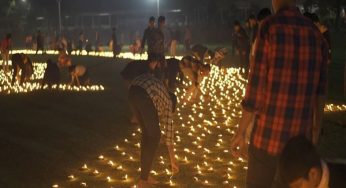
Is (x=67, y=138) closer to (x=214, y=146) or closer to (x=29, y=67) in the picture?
(x=214, y=146)

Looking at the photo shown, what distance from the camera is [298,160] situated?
10.5 ft

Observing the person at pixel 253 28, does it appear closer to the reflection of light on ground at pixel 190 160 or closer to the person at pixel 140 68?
the reflection of light on ground at pixel 190 160

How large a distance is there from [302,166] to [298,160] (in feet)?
0.13

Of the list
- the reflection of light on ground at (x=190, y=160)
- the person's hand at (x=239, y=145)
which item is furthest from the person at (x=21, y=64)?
the person's hand at (x=239, y=145)

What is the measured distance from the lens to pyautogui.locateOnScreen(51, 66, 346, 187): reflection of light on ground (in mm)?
7219

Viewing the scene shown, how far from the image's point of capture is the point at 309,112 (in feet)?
12.6

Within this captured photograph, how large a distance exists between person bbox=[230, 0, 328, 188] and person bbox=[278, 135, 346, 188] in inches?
16.5

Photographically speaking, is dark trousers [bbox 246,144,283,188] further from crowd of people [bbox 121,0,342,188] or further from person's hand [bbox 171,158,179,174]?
person's hand [bbox 171,158,179,174]

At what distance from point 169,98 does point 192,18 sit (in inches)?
2243

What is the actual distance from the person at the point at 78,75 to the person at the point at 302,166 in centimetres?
1475

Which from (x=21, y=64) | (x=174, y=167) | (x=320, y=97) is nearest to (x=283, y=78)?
(x=320, y=97)

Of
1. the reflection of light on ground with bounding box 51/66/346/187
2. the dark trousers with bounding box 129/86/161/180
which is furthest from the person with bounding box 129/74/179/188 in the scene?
the reflection of light on ground with bounding box 51/66/346/187

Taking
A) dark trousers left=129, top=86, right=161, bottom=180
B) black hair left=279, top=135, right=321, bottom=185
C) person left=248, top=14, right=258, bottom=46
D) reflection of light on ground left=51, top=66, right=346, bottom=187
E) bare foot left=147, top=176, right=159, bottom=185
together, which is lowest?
reflection of light on ground left=51, top=66, right=346, bottom=187

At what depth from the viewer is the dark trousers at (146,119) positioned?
20.2 ft
